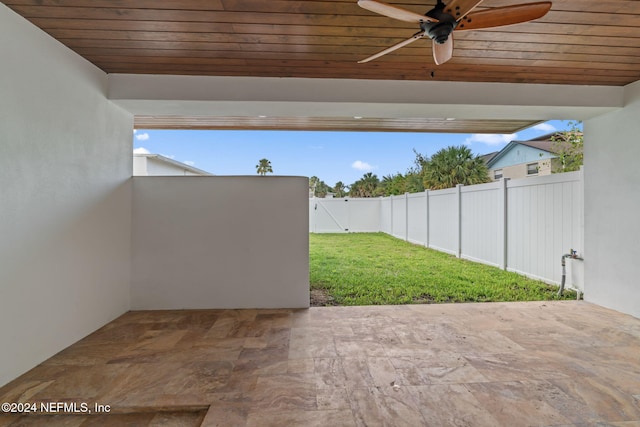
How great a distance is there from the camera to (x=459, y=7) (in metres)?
1.81

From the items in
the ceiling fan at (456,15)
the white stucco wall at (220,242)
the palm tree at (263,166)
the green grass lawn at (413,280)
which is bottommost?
the green grass lawn at (413,280)

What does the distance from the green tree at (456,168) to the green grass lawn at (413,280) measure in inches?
158

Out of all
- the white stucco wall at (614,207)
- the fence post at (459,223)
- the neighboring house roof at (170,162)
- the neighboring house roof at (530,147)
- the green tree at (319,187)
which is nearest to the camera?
the white stucco wall at (614,207)

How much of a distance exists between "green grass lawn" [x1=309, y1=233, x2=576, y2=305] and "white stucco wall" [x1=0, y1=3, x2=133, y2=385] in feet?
9.45

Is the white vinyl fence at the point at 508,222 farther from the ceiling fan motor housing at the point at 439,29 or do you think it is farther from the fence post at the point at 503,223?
the ceiling fan motor housing at the point at 439,29

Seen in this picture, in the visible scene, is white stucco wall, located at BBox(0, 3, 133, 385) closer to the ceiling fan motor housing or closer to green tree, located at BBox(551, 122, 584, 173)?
the ceiling fan motor housing

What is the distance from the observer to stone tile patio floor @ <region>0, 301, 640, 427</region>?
1832 millimetres

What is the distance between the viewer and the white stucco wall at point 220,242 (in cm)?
370

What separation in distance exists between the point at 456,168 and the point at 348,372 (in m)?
9.66

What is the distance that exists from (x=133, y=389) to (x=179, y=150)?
13172 mm

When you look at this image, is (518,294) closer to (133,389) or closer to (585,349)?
(585,349)

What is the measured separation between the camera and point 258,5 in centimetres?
213

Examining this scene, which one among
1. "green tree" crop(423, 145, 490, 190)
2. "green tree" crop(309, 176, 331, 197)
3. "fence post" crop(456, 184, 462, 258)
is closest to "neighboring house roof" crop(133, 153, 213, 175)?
"fence post" crop(456, 184, 462, 258)

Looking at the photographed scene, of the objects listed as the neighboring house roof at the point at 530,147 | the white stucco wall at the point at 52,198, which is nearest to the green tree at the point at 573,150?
the neighboring house roof at the point at 530,147
